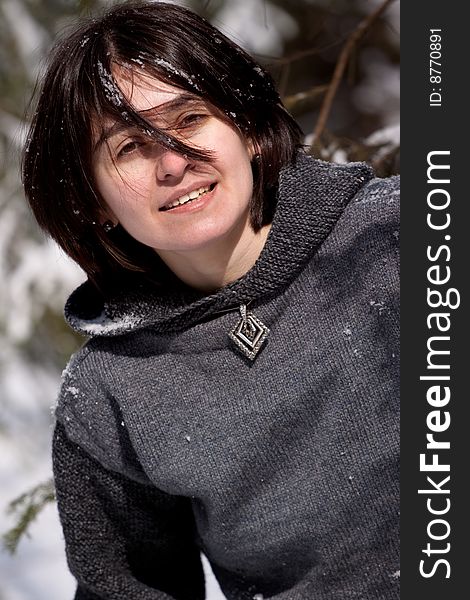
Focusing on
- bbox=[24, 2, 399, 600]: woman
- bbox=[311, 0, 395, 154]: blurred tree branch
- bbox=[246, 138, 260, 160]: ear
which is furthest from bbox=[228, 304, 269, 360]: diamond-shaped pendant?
bbox=[311, 0, 395, 154]: blurred tree branch

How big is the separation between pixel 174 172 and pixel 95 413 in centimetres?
53

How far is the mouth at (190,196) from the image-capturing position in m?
1.38

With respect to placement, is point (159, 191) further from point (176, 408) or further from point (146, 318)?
point (176, 408)

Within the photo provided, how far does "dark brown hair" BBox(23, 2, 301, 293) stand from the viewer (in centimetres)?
138

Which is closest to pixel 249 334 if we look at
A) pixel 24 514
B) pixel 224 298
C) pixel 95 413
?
pixel 224 298

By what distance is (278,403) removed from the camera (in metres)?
1.49

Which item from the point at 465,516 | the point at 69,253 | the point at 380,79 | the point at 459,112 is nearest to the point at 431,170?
the point at 459,112

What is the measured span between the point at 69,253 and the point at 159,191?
12.3 inches

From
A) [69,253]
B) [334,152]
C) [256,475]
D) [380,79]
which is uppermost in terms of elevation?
[380,79]

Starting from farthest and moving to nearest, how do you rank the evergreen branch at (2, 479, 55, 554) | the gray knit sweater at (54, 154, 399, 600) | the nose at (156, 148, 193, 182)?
the evergreen branch at (2, 479, 55, 554)
the gray knit sweater at (54, 154, 399, 600)
the nose at (156, 148, 193, 182)

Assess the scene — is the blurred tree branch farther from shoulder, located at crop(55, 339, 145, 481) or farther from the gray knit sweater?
shoulder, located at crop(55, 339, 145, 481)

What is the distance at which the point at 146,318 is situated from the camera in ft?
5.12

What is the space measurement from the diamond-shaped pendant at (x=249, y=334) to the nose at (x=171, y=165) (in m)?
0.27

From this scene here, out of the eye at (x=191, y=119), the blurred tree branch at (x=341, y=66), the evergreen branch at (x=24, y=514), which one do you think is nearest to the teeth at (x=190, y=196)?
the eye at (x=191, y=119)
